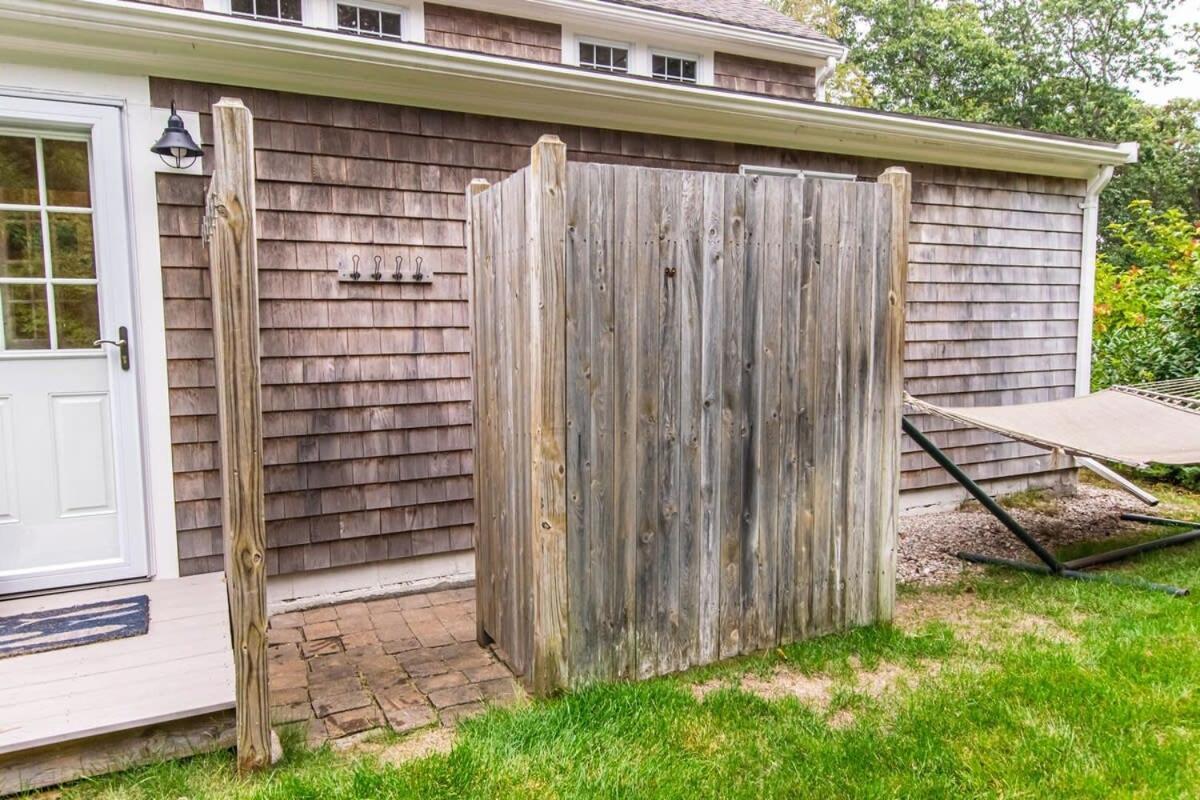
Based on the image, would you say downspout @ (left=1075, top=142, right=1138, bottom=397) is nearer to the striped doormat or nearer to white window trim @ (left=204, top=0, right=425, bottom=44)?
white window trim @ (left=204, top=0, right=425, bottom=44)

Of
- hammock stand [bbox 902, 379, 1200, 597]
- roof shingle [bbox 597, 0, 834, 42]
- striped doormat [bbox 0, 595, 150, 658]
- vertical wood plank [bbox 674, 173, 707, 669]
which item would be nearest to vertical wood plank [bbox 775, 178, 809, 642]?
vertical wood plank [bbox 674, 173, 707, 669]

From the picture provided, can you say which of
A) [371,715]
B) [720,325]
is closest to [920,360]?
[720,325]

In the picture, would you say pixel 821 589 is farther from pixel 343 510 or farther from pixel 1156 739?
pixel 343 510

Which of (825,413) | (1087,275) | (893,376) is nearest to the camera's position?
(825,413)

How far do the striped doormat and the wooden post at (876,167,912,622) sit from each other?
2949 mm

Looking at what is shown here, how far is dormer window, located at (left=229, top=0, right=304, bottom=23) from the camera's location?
18.1 feet

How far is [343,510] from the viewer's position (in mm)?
3805

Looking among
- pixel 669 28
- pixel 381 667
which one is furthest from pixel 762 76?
pixel 381 667

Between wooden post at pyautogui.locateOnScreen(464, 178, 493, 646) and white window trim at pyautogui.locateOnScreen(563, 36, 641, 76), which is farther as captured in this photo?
white window trim at pyautogui.locateOnScreen(563, 36, 641, 76)

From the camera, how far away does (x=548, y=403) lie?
8.26 ft

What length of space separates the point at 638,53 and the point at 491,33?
1436mm

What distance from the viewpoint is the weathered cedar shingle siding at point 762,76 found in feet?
23.1

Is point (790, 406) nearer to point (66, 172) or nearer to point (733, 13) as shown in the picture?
point (66, 172)

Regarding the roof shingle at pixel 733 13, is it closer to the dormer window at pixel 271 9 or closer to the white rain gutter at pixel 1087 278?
the dormer window at pixel 271 9
